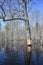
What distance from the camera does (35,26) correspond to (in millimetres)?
48281

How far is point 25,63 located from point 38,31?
38.1 metres

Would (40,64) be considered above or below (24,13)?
below

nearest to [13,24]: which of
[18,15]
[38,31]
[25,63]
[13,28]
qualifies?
[13,28]

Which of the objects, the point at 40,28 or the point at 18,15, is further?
the point at 40,28

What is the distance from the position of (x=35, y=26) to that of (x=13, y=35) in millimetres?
8705

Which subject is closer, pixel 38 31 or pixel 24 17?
pixel 24 17

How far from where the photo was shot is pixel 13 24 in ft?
168

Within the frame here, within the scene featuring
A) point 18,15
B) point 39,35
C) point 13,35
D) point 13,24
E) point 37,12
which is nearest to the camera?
point 18,15

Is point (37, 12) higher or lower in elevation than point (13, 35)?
higher

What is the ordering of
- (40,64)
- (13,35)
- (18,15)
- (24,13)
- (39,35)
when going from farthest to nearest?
1. (13,35)
2. (39,35)
3. (18,15)
4. (24,13)
5. (40,64)

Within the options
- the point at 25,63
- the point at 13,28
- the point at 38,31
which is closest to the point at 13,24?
the point at 13,28

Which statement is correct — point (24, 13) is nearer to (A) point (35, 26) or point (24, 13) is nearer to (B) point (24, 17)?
(B) point (24, 17)

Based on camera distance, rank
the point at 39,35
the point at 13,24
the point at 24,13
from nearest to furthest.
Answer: the point at 24,13 < the point at 39,35 < the point at 13,24

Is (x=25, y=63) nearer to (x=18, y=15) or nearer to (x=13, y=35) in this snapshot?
(x=18, y=15)
